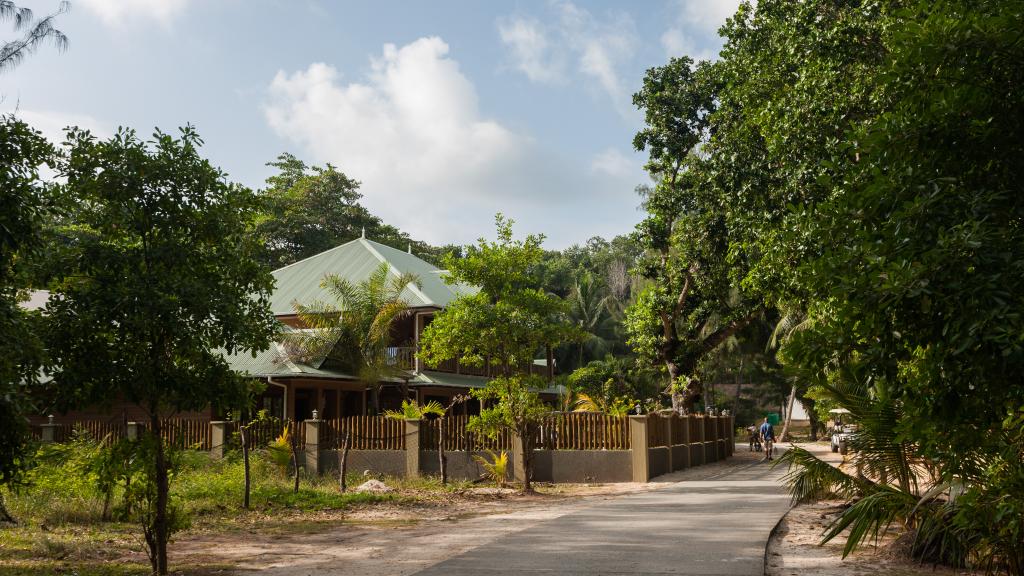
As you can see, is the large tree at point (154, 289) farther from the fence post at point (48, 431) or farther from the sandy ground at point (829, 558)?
the fence post at point (48, 431)

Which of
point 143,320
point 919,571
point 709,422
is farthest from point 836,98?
point 709,422

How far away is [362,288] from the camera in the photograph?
89.1 ft

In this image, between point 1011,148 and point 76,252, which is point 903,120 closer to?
point 1011,148

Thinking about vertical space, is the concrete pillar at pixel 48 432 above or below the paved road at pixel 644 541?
above

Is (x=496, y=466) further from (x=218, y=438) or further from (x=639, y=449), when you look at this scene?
(x=218, y=438)

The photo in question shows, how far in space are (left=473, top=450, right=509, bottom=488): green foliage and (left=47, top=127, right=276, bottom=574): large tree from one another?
11048 mm

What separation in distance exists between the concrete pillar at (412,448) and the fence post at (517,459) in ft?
7.93

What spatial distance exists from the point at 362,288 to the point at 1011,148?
22792mm

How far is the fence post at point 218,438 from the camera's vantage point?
2246cm

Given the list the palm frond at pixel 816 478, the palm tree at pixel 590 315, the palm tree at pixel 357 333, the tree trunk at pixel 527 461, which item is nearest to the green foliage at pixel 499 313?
the tree trunk at pixel 527 461

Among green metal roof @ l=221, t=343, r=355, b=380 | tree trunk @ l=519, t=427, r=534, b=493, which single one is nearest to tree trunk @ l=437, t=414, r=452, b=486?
tree trunk @ l=519, t=427, r=534, b=493

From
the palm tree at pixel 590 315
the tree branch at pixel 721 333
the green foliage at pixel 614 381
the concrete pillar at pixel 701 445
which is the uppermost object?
the palm tree at pixel 590 315

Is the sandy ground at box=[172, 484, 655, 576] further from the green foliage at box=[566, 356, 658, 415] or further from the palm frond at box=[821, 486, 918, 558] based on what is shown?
the green foliage at box=[566, 356, 658, 415]

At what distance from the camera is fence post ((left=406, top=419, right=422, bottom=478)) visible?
70.4 feet
